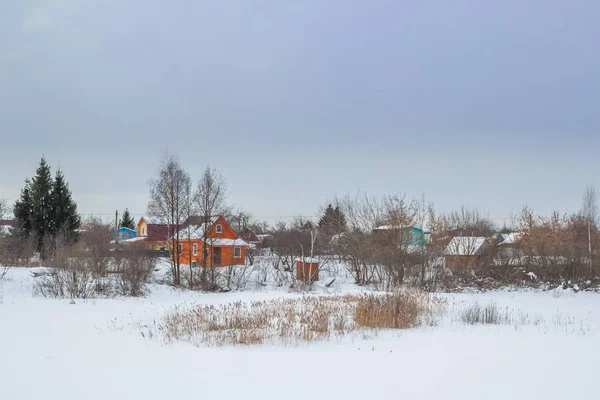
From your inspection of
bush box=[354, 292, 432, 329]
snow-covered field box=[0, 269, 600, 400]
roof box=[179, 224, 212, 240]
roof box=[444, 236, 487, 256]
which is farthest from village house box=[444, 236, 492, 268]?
bush box=[354, 292, 432, 329]

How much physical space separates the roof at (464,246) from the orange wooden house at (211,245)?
12753 mm

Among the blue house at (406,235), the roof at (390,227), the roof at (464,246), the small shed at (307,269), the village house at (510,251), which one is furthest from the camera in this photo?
the roof at (464,246)

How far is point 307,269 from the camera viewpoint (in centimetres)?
2948

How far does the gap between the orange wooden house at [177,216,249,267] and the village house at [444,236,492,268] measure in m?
12.6

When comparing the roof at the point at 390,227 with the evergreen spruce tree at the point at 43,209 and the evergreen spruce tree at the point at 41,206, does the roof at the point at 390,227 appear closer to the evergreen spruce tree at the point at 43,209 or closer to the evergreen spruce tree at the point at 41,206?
the evergreen spruce tree at the point at 43,209

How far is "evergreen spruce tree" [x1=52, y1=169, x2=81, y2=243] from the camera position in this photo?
3728 cm

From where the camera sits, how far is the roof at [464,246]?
2953 cm

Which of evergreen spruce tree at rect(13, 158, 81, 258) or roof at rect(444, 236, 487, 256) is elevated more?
evergreen spruce tree at rect(13, 158, 81, 258)

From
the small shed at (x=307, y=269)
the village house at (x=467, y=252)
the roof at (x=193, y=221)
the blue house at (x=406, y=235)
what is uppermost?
the roof at (x=193, y=221)

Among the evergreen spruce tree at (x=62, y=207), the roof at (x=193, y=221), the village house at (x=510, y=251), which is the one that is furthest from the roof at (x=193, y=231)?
the village house at (x=510, y=251)

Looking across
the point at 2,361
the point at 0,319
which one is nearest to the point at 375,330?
the point at 2,361

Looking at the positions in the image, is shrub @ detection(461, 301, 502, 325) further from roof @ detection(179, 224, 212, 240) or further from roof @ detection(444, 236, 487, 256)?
roof @ detection(179, 224, 212, 240)

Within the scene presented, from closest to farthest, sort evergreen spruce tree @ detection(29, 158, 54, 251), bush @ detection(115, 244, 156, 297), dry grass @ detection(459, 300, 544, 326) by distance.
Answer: dry grass @ detection(459, 300, 544, 326) → bush @ detection(115, 244, 156, 297) → evergreen spruce tree @ detection(29, 158, 54, 251)

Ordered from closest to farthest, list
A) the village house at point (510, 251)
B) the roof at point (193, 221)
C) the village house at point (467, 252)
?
1. the village house at point (510, 251)
2. the village house at point (467, 252)
3. the roof at point (193, 221)
